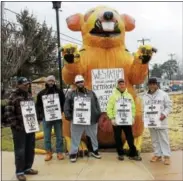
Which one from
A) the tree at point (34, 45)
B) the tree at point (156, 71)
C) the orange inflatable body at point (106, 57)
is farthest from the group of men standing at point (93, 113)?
the tree at point (156, 71)

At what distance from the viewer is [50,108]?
22.4 feet

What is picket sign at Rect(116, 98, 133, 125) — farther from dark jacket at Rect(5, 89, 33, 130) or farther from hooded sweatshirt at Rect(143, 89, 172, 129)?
dark jacket at Rect(5, 89, 33, 130)

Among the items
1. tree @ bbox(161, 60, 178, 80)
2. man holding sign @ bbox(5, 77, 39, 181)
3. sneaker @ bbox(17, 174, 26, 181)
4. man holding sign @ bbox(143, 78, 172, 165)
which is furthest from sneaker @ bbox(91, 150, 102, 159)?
tree @ bbox(161, 60, 178, 80)

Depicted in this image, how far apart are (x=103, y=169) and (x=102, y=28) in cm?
271

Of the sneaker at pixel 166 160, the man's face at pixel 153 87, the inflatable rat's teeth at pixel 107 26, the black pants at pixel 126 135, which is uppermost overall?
the inflatable rat's teeth at pixel 107 26

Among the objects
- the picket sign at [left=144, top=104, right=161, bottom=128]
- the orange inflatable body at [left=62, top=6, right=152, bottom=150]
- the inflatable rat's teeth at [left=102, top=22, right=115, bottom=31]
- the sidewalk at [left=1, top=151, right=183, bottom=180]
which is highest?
the inflatable rat's teeth at [left=102, top=22, right=115, bottom=31]

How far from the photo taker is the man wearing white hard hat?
6711 millimetres

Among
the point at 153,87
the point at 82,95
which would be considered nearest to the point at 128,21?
the point at 153,87

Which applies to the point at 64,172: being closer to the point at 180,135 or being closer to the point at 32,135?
the point at 32,135

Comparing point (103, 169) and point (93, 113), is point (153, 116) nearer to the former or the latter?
point (93, 113)

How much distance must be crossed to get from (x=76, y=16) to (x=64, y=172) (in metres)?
3.41

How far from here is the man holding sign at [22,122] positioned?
562 cm

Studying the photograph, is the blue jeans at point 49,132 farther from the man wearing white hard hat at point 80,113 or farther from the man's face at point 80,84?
the man's face at point 80,84

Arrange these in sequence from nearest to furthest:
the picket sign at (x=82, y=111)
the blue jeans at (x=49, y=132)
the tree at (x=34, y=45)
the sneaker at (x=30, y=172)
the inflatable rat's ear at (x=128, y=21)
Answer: the sneaker at (x=30, y=172) → the picket sign at (x=82, y=111) → the blue jeans at (x=49, y=132) → the inflatable rat's ear at (x=128, y=21) → the tree at (x=34, y=45)
